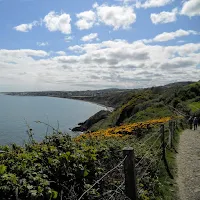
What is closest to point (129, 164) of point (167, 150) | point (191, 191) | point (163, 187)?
point (163, 187)

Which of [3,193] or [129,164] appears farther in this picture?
[129,164]

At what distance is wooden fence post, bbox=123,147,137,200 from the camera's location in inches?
161

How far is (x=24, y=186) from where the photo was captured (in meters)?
3.38

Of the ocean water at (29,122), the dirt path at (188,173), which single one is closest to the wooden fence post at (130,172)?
the ocean water at (29,122)

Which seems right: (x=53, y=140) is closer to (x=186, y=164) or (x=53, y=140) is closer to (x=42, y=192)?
(x=42, y=192)

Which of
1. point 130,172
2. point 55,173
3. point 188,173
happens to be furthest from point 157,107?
point 55,173

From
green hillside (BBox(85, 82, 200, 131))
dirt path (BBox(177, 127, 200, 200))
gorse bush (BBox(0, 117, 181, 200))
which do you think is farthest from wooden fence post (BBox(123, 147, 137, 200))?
green hillside (BBox(85, 82, 200, 131))

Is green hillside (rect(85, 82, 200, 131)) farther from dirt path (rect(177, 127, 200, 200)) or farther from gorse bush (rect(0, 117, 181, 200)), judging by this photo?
gorse bush (rect(0, 117, 181, 200))

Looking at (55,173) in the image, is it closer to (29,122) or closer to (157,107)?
(157,107)

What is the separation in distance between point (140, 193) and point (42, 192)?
306 centimetres

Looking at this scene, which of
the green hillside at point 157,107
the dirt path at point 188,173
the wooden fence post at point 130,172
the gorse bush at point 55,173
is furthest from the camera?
the green hillside at point 157,107

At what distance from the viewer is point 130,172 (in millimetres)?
4145

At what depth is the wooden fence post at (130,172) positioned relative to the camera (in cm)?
410

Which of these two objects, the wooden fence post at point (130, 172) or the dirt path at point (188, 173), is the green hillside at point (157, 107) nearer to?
the dirt path at point (188, 173)
